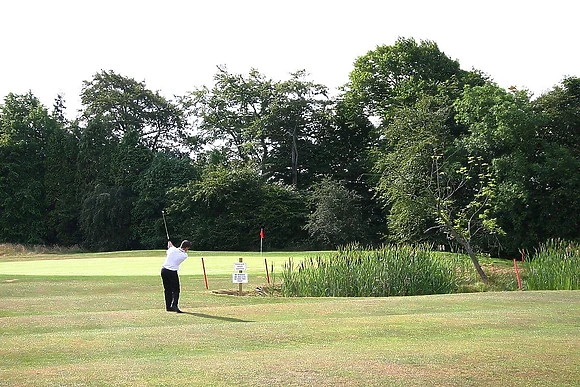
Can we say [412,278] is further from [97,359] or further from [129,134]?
[129,134]

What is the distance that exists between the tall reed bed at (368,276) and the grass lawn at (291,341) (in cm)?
260

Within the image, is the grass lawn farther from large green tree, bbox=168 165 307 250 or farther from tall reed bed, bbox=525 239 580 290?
large green tree, bbox=168 165 307 250

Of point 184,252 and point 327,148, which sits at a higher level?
point 327,148

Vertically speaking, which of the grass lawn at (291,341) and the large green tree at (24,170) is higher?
the large green tree at (24,170)

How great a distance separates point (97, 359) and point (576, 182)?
3717 centimetres

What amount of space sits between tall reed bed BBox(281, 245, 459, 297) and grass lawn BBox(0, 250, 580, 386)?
8.51 ft

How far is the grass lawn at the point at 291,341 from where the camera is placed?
27.9ft

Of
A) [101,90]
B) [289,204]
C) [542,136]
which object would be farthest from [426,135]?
[101,90]

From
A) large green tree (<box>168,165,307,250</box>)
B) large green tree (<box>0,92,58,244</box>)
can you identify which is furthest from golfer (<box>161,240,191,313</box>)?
large green tree (<box>0,92,58,244</box>)

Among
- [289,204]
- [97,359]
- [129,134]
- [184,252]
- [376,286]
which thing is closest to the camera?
[97,359]

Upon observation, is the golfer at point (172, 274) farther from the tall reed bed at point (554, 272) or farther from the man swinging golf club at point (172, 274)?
the tall reed bed at point (554, 272)

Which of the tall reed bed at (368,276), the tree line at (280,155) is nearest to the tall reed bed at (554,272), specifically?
the tall reed bed at (368,276)

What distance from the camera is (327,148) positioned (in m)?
61.3

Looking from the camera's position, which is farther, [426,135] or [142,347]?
[426,135]
